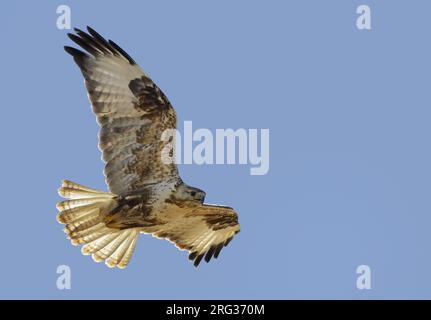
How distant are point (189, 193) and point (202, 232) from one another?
4.14 feet

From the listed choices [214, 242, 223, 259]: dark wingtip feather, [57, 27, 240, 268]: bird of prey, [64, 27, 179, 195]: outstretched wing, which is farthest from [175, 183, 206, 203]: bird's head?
[214, 242, 223, 259]: dark wingtip feather

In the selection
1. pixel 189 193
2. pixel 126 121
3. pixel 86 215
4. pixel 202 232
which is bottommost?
pixel 202 232

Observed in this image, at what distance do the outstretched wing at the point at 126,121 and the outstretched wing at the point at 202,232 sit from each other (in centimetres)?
78

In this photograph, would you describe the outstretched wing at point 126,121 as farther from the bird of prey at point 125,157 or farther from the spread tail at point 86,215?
the spread tail at point 86,215

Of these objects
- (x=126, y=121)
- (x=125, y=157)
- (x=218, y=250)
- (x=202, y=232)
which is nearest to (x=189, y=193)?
(x=125, y=157)

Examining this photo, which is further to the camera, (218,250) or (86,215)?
(218,250)

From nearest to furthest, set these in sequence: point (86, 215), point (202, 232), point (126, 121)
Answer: point (126, 121), point (86, 215), point (202, 232)

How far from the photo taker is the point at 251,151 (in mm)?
15672

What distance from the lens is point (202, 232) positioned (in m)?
15.4

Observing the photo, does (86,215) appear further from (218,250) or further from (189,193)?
(218,250)

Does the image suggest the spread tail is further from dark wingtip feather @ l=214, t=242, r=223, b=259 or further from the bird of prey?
dark wingtip feather @ l=214, t=242, r=223, b=259
